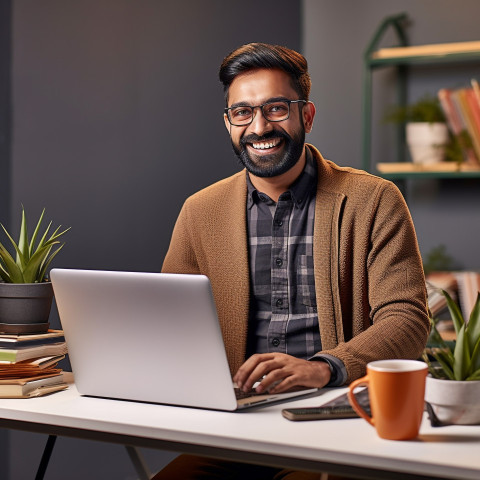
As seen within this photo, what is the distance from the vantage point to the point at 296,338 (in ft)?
6.27

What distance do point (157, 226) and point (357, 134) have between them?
2.99 feet

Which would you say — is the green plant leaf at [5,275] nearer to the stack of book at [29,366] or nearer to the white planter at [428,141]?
the stack of book at [29,366]

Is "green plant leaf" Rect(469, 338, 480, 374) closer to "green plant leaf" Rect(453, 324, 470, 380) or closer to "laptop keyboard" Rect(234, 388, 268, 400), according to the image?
"green plant leaf" Rect(453, 324, 470, 380)

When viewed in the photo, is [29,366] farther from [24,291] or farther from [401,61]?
[401,61]

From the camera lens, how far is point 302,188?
199cm

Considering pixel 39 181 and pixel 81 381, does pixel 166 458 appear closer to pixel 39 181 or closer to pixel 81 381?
pixel 39 181

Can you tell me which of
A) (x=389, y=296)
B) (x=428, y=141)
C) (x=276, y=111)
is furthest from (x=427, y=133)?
(x=389, y=296)

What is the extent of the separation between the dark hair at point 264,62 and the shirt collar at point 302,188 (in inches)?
7.2

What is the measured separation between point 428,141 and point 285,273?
4.17 ft

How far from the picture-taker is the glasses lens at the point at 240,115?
1.94 meters

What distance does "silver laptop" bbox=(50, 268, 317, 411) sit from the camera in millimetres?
1258

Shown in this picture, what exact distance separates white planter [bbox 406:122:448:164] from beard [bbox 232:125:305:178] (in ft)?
3.77

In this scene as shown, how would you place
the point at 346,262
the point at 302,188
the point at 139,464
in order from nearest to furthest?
the point at 139,464 < the point at 346,262 < the point at 302,188

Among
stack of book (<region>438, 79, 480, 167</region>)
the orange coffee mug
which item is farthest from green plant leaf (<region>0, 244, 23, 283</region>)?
stack of book (<region>438, 79, 480, 167</region>)
